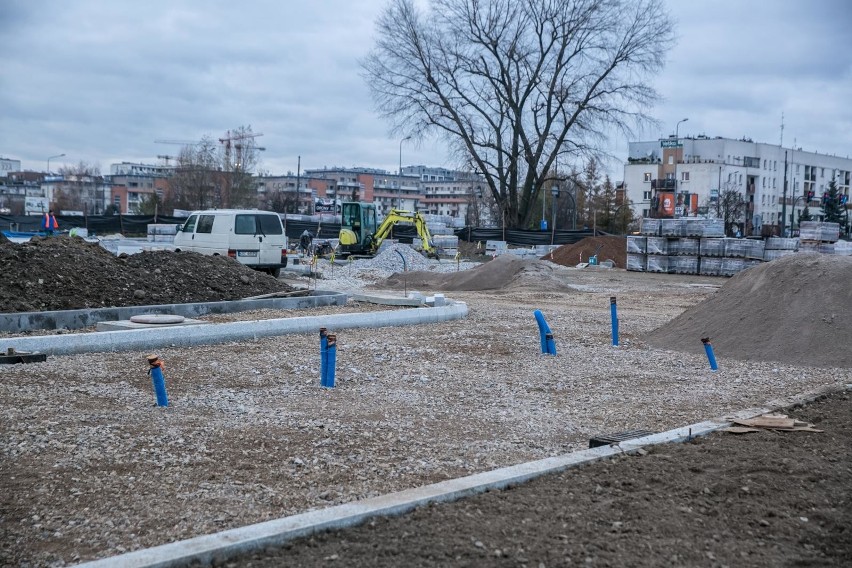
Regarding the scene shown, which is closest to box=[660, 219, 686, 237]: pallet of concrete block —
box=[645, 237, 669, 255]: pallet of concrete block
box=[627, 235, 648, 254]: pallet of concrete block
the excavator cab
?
box=[645, 237, 669, 255]: pallet of concrete block

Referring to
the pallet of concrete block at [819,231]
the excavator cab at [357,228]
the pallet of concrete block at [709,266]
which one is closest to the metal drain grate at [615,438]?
the pallet of concrete block at [709,266]

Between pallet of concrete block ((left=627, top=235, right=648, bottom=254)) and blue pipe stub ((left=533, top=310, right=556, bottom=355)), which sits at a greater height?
pallet of concrete block ((left=627, top=235, right=648, bottom=254))

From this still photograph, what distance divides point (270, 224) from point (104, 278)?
8592 millimetres

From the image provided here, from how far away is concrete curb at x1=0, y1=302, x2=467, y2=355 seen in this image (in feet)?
36.2

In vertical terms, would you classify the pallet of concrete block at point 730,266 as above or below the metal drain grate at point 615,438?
above

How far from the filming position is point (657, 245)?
3684 cm

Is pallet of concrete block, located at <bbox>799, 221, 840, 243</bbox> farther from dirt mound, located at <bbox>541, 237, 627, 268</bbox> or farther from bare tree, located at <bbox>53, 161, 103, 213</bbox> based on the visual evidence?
bare tree, located at <bbox>53, 161, 103, 213</bbox>

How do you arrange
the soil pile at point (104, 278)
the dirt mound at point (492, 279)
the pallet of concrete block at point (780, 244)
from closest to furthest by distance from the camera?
1. the soil pile at point (104, 278)
2. the dirt mound at point (492, 279)
3. the pallet of concrete block at point (780, 244)

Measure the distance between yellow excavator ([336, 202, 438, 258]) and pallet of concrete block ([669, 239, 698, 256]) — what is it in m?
10.5

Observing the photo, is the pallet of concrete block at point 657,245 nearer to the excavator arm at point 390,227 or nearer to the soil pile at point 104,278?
the excavator arm at point 390,227

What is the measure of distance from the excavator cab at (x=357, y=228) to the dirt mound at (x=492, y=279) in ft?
32.7

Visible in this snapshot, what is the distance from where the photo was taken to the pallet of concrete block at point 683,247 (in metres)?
35.9

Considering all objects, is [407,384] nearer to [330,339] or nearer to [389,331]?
[330,339]

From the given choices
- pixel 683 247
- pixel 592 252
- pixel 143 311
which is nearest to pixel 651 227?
pixel 683 247
